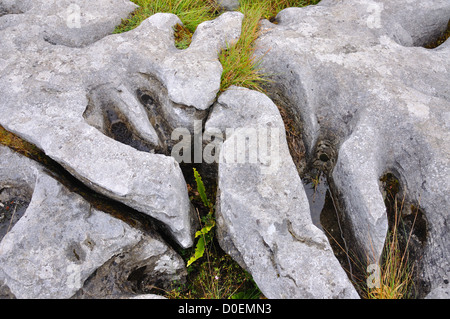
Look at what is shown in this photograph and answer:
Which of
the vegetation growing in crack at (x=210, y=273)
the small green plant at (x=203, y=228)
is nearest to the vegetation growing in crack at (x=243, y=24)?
the small green plant at (x=203, y=228)

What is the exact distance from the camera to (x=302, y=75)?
5410mm

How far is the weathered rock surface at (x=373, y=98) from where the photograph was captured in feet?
14.5

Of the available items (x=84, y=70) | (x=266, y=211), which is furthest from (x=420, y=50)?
(x=84, y=70)

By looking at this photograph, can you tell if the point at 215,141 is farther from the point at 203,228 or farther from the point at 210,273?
the point at 210,273

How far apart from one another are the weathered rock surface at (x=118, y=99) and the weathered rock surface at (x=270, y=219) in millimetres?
705

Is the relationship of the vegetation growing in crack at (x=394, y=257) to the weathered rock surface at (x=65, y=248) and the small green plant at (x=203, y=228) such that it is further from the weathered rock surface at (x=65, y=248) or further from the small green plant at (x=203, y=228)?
the weathered rock surface at (x=65, y=248)

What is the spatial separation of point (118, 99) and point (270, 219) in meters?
3.07

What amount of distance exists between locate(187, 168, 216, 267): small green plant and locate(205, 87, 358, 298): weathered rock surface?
0.69 ft

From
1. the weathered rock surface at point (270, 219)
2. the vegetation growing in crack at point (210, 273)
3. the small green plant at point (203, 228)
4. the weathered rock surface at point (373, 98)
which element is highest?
the weathered rock surface at point (373, 98)

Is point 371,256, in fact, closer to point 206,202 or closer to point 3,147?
point 206,202

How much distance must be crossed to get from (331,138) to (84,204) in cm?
390

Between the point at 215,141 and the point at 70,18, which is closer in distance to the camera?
the point at 215,141

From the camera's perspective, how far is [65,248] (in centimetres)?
420

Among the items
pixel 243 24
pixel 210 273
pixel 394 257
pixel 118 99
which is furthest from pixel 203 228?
pixel 243 24
